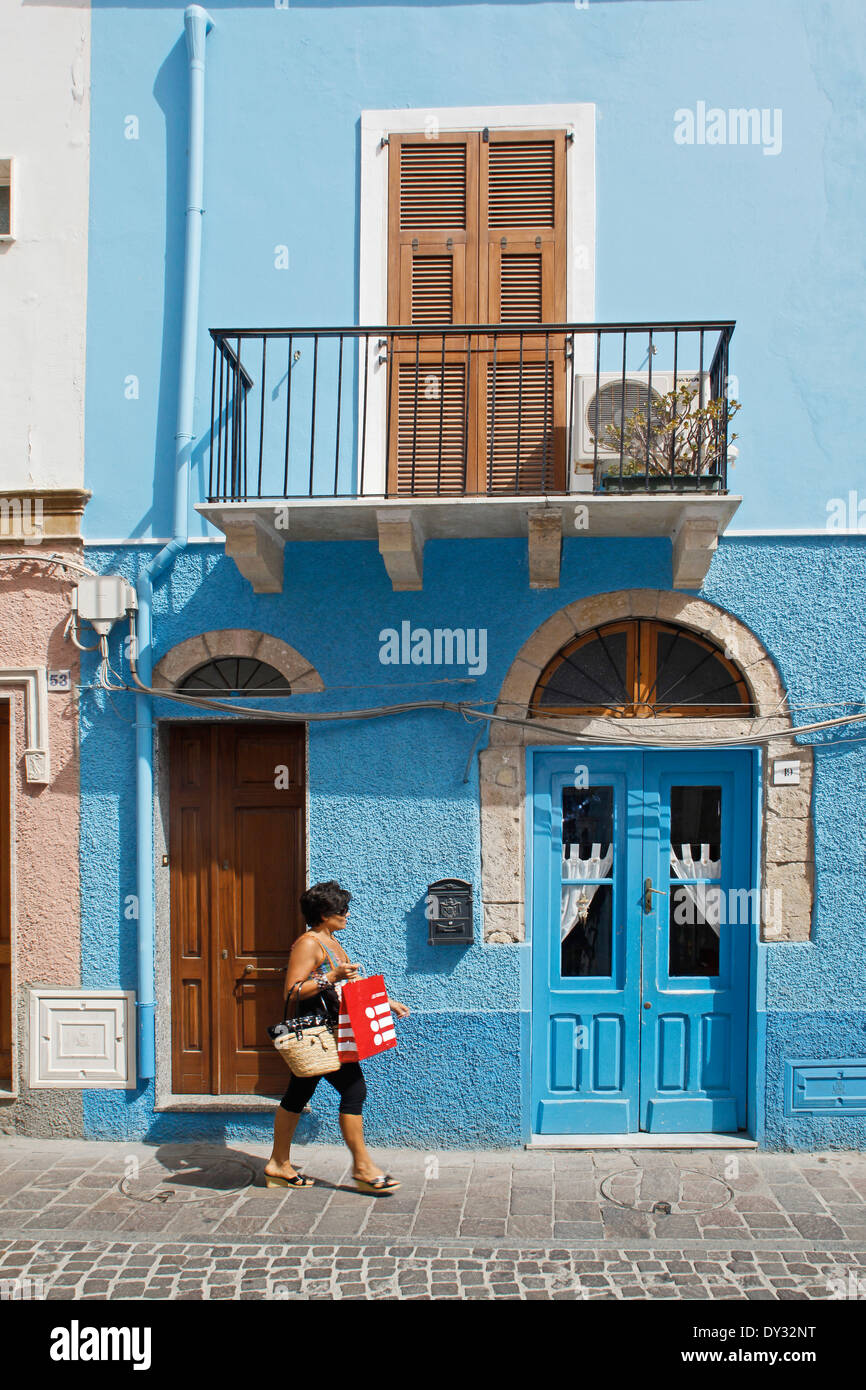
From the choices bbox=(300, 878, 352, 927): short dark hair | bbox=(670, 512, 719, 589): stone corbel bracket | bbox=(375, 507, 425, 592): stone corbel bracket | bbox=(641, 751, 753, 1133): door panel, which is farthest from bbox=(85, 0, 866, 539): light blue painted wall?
bbox=(300, 878, 352, 927): short dark hair

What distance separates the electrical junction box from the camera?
5734 mm

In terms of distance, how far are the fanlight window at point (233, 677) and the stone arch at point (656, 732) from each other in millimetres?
1405

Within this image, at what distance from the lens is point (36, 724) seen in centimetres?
585

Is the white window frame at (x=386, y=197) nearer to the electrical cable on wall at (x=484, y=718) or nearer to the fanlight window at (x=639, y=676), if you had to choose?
the electrical cable on wall at (x=484, y=718)

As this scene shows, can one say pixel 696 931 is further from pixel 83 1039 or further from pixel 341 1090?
pixel 83 1039

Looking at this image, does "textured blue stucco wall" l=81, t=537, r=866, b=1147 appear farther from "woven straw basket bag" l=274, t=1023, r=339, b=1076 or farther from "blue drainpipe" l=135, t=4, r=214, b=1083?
"woven straw basket bag" l=274, t=1023, r=339, b=1076

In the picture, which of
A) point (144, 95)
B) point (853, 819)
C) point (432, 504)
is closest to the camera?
point (432, 504)

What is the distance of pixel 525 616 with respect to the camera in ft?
18.8

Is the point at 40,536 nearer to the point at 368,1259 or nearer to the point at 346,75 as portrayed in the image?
the point at 346,75

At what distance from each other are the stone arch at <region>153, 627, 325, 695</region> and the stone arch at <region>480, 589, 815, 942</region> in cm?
118

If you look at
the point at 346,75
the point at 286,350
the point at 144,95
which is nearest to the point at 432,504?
the point at 286,350

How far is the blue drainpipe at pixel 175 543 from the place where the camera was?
5.74m

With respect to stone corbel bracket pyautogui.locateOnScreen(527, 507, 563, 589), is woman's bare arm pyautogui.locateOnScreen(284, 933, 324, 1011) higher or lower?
lower

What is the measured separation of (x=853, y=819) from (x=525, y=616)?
2.27 m
